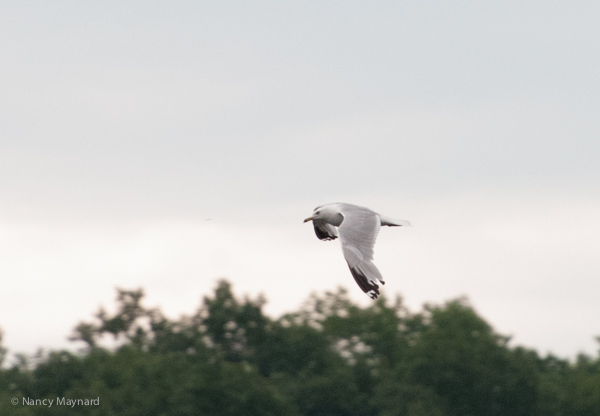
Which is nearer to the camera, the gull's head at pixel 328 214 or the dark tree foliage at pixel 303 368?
the gull's head at pixel 328 214

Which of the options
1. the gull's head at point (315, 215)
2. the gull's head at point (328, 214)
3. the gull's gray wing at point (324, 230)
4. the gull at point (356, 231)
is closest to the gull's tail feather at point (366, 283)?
the gull at point (356, 231)

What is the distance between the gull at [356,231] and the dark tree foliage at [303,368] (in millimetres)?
45361

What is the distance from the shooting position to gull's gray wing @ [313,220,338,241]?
22.6 metres

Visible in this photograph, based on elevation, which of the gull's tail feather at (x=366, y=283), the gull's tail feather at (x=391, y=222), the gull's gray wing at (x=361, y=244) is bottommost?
the gull's tail feather at (x=366, y=283)

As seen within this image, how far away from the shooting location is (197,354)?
80.4 metres

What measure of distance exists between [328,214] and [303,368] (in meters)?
61.1

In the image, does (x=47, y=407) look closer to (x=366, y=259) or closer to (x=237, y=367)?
(x=237, y=367)

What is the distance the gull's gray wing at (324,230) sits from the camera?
22625 mm

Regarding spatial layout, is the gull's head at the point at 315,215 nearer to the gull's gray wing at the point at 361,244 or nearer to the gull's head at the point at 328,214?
the gull's head at the point at 328,214

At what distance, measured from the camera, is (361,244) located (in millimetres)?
18688

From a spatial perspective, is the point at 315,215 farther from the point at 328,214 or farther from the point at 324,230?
the point at 324,230

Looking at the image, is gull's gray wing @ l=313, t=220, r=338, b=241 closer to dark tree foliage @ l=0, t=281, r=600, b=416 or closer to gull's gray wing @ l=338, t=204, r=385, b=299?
gull's gray wing @ l=338, t=204, r=385, b=299

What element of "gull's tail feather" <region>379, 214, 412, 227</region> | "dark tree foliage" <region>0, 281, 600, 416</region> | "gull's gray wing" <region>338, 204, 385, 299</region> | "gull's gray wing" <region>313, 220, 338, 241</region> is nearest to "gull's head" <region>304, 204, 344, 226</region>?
"gull's gray wing" <region>313, 220, 338, 241</region>

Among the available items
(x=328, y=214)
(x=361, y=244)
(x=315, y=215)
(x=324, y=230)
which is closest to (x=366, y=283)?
(x=361, y=244)
